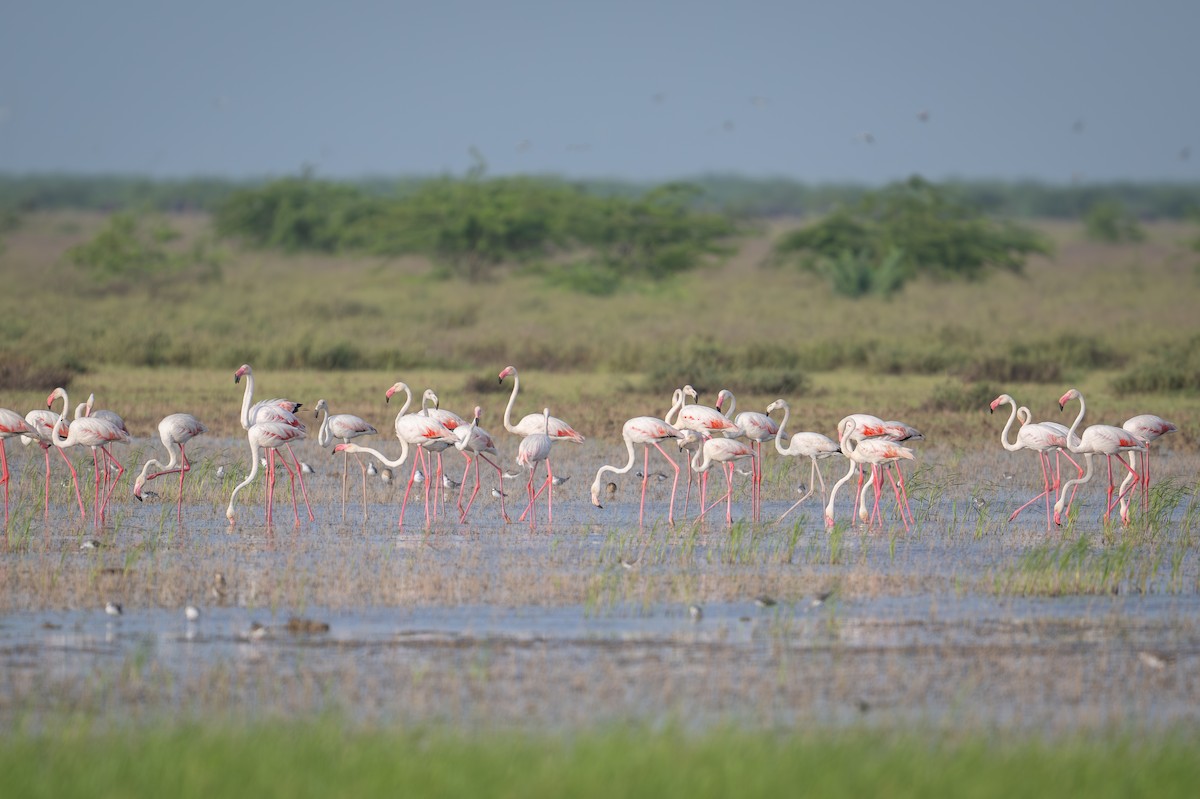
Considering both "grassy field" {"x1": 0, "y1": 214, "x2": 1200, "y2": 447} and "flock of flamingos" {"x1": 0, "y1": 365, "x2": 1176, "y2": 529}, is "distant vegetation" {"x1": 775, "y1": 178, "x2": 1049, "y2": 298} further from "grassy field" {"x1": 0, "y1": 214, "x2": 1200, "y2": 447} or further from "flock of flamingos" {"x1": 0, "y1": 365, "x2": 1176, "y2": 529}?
"flock of flamingos" {"x1": 0, "y1": 365, "x2": 1176, "y2": 529}

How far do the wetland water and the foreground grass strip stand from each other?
42 cm

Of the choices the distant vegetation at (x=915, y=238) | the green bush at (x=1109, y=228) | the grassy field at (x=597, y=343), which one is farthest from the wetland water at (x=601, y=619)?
the green bush at (x=1109, y=228)

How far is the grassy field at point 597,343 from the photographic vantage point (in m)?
17.8

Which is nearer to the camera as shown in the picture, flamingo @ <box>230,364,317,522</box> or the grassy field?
flamingo @ <box>230,364,317,522</box>

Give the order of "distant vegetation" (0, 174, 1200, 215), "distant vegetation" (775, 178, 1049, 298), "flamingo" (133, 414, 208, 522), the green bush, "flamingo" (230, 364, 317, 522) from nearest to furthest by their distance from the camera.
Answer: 1. "flamingo" (133, 414, 208, 522)
2. "flamingo" (230, 364, 317, 522)
3. "distant vegetation" (775, 178, 1049, 298)
4. the green bush
5. "distant vegetation" (0, 174, 1200, 215)

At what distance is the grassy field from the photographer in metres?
17.8

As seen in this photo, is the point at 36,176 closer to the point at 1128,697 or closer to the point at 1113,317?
the point at 1113,317

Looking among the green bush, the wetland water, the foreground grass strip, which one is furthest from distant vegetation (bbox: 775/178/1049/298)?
the foreground grass strip

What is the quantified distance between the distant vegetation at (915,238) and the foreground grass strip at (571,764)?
1312 inches

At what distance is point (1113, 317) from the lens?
31781 millimetres

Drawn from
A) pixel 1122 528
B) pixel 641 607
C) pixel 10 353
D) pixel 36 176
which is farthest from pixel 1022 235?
pixel 36 176

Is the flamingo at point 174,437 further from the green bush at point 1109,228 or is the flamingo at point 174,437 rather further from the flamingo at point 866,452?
the green bush at point 1109,228

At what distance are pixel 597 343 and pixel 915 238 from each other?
1809cm

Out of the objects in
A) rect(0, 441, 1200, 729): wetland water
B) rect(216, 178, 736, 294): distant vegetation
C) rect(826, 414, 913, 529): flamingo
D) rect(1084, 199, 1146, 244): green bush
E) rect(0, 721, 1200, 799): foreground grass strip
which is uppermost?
rect(1084, 199, 1146, 244): green bush
